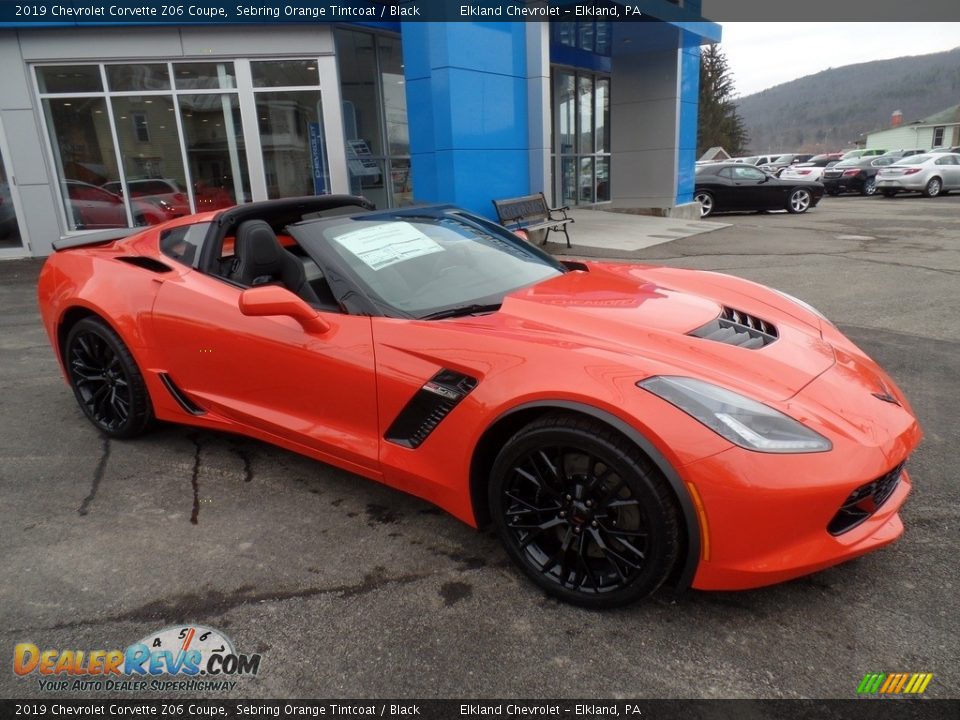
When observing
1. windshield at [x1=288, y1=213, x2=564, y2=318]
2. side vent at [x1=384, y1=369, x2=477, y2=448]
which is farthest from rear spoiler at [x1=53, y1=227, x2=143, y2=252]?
side vent at [x1=384, y1=369, x2=477, y2=448]

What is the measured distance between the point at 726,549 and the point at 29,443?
12.3 feet

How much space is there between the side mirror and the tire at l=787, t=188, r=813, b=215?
683 inches

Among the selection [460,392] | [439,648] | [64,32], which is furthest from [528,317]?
[64,32]

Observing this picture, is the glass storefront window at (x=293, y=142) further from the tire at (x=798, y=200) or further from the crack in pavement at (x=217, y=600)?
the tire at (x=798, y=200)

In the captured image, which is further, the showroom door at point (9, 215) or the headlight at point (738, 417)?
the showroom door at point (9, 215)

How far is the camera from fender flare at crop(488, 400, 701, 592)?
6.31 ft

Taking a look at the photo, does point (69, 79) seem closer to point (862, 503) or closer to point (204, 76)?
point (204, 76)

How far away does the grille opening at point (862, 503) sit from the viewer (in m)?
2.00

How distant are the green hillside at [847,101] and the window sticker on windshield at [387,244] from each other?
149587 millimetres

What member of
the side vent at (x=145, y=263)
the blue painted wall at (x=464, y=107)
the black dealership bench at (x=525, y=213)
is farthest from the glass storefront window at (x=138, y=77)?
the side vent at (x=145, y=263)

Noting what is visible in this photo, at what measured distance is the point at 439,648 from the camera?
6.82ft

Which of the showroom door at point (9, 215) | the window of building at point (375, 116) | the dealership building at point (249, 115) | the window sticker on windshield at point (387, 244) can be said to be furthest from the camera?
the window of building at point (375, 116)

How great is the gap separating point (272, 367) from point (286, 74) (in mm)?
10580

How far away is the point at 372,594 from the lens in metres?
2.35
